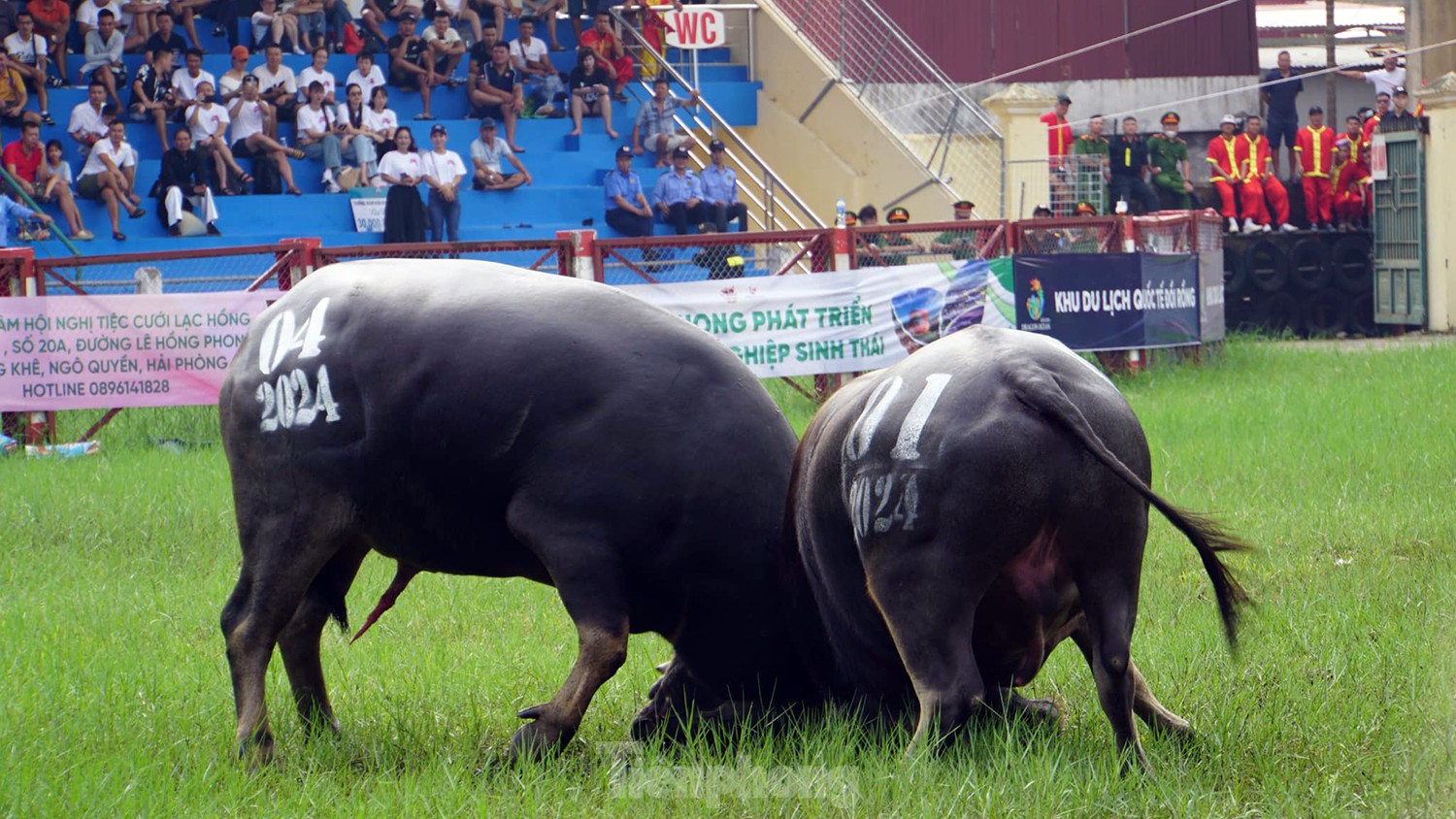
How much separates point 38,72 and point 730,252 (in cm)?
785

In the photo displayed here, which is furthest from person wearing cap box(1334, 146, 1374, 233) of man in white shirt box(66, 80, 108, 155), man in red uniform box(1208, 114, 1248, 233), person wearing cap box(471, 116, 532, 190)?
man in white shirt box(66, 80, 108, 155)

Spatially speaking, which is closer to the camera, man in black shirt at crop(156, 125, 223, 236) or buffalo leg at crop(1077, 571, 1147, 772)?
buffalo leg at crop(1077, 571, 1147, 772)

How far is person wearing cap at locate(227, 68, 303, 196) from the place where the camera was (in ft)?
58.0

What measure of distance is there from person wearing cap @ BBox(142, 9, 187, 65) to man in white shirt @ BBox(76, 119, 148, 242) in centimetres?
167

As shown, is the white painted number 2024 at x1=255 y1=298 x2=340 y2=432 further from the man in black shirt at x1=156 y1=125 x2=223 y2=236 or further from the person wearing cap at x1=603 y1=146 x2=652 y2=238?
the person wearing cap at x1=603 y1=146 x2=652 y2=238

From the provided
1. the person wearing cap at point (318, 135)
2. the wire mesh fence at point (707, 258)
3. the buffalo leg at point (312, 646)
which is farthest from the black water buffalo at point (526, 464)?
the person wearing cap at point (318, 135)

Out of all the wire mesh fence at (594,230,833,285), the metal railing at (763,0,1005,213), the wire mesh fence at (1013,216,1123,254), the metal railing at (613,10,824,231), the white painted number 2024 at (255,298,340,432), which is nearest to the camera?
the white painted number 2024 at (255,298,340,432)

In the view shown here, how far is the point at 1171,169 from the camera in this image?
70.9 feet

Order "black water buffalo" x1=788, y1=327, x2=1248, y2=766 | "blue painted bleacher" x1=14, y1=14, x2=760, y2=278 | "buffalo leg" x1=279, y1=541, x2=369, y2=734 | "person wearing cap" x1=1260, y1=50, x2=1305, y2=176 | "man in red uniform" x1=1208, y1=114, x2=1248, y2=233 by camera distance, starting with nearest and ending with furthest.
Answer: "black water buffalo" x1=788, y1=327, x2=1248, y2=766 < "buffalo leg" x1=279, y1=541, x2=369, y2=734 < "blue painted bleacher" x1=14, y1=14, x2=760, y2=278 < "man in red uniform" x1=1208, y1=114, x2=1248, y2=233 < "person wearing cap" x1=1260, y1=50, x2=1305, y2=176

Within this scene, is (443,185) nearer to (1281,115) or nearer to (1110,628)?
A: (1281,115)

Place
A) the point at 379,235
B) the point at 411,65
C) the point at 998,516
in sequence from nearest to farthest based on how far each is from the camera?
the point at 998,516 → the point at 379,235 → the point at 411,65

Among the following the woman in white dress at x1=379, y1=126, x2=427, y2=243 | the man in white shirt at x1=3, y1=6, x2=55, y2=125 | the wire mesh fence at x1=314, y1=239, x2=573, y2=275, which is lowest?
the wire mesh fence at x1=314, y1=239, x2=573, y2=275

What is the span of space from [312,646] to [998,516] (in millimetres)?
2245

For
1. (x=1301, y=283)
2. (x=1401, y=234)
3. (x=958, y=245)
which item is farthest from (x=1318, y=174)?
(x=958, y=245)
